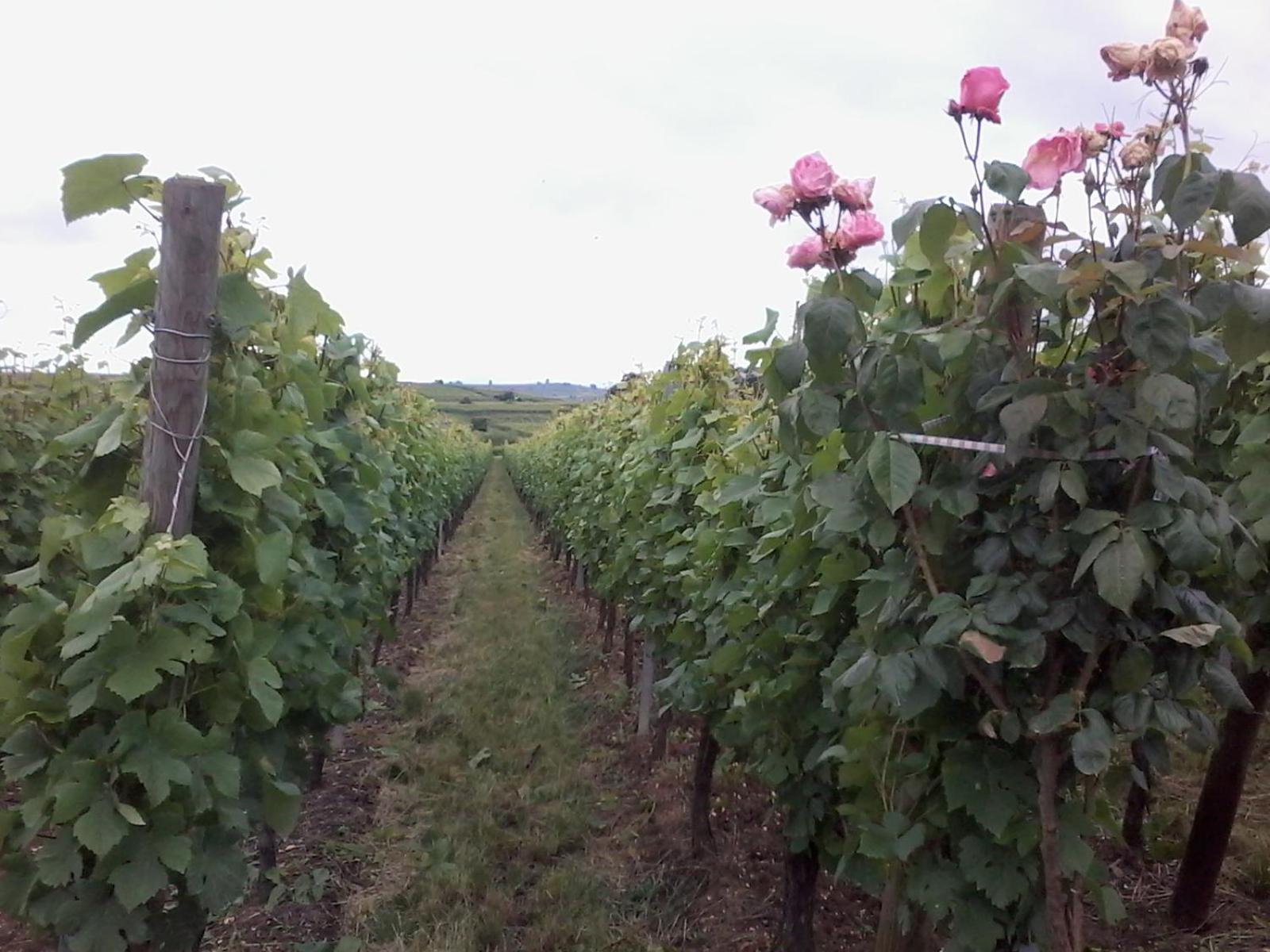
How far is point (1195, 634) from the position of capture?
149 centimetres

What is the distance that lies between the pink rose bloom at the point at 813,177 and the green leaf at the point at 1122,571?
0.84 metres

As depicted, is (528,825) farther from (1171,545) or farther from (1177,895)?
(1171,545)

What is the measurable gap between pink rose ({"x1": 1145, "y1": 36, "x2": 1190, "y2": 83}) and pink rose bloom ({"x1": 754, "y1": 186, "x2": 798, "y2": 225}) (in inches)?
24.4

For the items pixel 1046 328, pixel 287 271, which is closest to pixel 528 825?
pixel 287 271

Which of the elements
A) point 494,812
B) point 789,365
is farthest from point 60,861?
point 494,812

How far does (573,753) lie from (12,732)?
164 inches

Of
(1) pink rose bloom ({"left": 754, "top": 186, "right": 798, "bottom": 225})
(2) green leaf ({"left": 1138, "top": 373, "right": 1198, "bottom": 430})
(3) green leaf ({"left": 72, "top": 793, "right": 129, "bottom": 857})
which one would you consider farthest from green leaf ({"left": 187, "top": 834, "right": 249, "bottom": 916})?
(2) green leaf ({"left": 1138, "top": 373, "right": 1198, "bottom": 430})

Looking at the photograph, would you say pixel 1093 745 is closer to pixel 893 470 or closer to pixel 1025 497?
pixel 1025 497

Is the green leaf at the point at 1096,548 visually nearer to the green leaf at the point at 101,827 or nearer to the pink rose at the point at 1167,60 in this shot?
the pink rose at the point at 1167,60

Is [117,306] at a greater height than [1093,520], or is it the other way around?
[117,306]

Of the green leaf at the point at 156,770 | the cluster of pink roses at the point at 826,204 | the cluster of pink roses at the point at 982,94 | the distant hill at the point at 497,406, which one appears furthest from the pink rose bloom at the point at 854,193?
the distant hill at the point at 497,406

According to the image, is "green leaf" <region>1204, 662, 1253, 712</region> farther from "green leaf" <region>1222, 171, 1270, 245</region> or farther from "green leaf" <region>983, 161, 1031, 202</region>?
"green leaf" <region>983, 161, 1031, 202</region>

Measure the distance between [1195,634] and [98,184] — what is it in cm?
241

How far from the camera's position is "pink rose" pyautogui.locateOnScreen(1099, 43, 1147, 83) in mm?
1484
